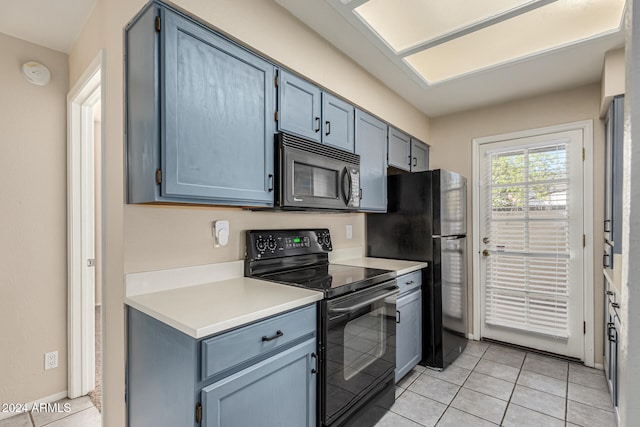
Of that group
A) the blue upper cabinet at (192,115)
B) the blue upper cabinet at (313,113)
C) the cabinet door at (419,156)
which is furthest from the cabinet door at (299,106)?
the cabinet door at (419,156)

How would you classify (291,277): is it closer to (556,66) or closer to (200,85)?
(200,85)

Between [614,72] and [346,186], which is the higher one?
[614,72]

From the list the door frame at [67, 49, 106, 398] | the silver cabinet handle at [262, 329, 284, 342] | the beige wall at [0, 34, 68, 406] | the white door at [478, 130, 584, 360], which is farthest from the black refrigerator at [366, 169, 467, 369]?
the beige wall at [0, 34, 68, 406]

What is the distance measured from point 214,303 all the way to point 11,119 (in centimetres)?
186

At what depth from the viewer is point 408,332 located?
99.0 inches

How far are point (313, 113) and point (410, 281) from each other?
146cm

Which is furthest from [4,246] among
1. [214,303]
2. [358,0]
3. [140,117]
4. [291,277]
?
[358,0]

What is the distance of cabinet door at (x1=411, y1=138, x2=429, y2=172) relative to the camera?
333 centimetres

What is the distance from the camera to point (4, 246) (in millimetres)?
2012

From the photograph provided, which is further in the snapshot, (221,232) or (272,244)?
(272,244)

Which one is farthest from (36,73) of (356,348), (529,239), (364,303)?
(529,239)

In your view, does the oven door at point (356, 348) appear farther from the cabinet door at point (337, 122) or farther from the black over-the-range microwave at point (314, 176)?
the cabinet door at point (337, 122)

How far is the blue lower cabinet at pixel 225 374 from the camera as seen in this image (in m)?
1.18

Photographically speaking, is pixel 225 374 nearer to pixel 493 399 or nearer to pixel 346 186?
Answer: pixel 346 186
